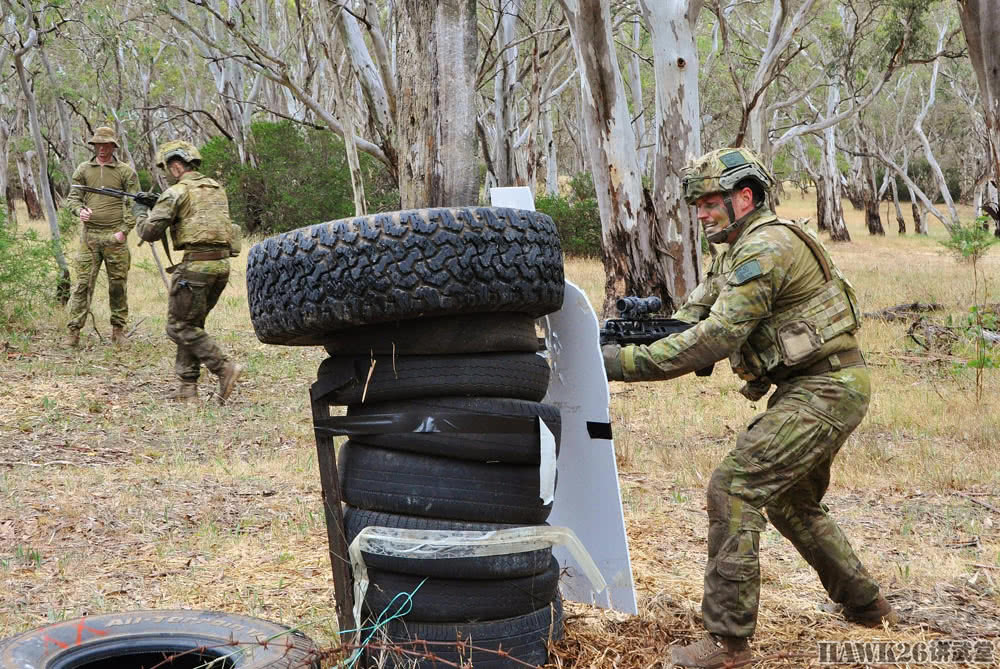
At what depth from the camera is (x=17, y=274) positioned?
12.0 meters

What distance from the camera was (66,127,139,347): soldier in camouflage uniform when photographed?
11328 millimetres

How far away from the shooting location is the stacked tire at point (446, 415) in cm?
329

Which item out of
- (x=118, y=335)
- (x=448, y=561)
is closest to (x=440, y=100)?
(x=448, y=561)

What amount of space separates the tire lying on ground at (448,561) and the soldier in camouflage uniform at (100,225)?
8728 millimetres

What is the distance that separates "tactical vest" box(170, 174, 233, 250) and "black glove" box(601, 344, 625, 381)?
600cm

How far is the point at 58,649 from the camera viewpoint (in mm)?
3254

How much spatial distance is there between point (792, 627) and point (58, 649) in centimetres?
266

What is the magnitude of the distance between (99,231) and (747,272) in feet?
30.7

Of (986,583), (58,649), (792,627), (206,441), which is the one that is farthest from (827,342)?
(206,441)

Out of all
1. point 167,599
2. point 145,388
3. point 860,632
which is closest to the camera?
point 860,632

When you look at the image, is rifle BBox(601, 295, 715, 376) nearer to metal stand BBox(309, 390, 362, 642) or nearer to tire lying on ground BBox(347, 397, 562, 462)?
tire lying on ground BBox(347, 397, 562, 462)

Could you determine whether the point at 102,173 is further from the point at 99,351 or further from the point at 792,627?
the point at 792,627

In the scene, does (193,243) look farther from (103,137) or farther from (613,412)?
(613,412)

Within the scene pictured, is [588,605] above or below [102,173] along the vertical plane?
below
